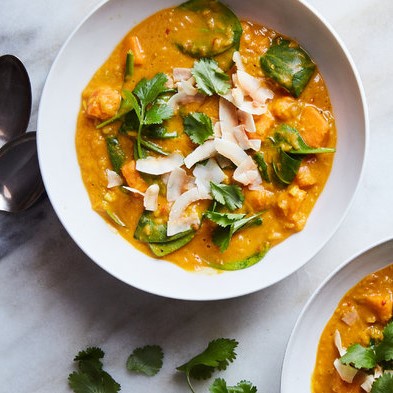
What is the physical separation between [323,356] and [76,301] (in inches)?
48.1

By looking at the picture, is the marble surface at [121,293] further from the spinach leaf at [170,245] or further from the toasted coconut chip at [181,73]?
the toasted coconut chip at [181,73]

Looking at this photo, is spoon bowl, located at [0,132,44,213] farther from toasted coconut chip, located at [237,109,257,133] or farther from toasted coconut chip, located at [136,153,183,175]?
toasted coconut chip, located at [237,109,257,133]

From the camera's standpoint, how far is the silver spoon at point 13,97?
3.03 m

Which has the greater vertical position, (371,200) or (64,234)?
(371,200)

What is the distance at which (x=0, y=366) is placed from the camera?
319cm

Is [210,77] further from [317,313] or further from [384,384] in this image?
[384,384]

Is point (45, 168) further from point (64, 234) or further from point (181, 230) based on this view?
point (181, 230)

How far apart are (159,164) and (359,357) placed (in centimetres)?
120

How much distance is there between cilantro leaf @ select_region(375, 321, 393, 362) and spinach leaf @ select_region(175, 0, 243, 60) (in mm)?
1377

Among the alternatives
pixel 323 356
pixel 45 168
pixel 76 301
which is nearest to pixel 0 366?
pixel 76 301

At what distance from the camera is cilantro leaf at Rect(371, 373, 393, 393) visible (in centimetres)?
272

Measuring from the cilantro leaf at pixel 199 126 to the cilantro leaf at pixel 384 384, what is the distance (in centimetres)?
128

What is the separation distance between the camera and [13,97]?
305 cm

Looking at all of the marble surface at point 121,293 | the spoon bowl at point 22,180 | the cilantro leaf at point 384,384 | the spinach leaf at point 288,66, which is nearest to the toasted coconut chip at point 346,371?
the cilantro leaf at point 384,384
